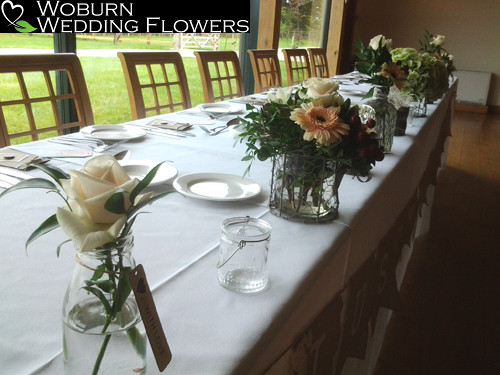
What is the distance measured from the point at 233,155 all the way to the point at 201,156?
0.10m

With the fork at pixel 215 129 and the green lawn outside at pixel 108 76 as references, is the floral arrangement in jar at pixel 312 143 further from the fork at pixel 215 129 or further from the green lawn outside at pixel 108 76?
the green lawn outside at pixel 108 76

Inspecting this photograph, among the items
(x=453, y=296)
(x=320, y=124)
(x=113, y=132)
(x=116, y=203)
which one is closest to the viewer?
(x=116, y=203)

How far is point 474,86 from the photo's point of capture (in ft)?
27.1

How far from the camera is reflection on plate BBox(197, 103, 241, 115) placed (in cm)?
208

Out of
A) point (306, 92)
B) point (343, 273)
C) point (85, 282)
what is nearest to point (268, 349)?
point (85, 282)

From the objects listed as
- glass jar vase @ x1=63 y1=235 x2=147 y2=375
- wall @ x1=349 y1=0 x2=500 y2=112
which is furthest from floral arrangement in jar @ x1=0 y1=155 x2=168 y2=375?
wall @ x1=349 y1=0 x2=500 y2=112

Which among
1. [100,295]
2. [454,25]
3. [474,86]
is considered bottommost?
[474,86]

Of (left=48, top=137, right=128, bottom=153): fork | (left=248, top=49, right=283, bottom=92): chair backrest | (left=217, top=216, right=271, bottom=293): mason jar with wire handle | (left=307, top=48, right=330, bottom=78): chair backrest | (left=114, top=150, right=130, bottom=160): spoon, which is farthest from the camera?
(left=307, top=48, right=330, bottom=78): chair backrest

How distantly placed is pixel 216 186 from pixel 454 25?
845 cm

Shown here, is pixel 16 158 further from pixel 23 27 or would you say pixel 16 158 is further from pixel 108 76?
pixel 108 76

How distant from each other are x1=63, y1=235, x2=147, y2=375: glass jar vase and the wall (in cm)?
862

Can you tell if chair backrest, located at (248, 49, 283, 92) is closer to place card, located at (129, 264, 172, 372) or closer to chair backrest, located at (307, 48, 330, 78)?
chair backrest, located at (307, 48, 330, 78)

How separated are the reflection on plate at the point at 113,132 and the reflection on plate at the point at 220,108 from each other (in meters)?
0.51

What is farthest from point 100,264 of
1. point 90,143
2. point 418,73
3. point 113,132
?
point 418,73
